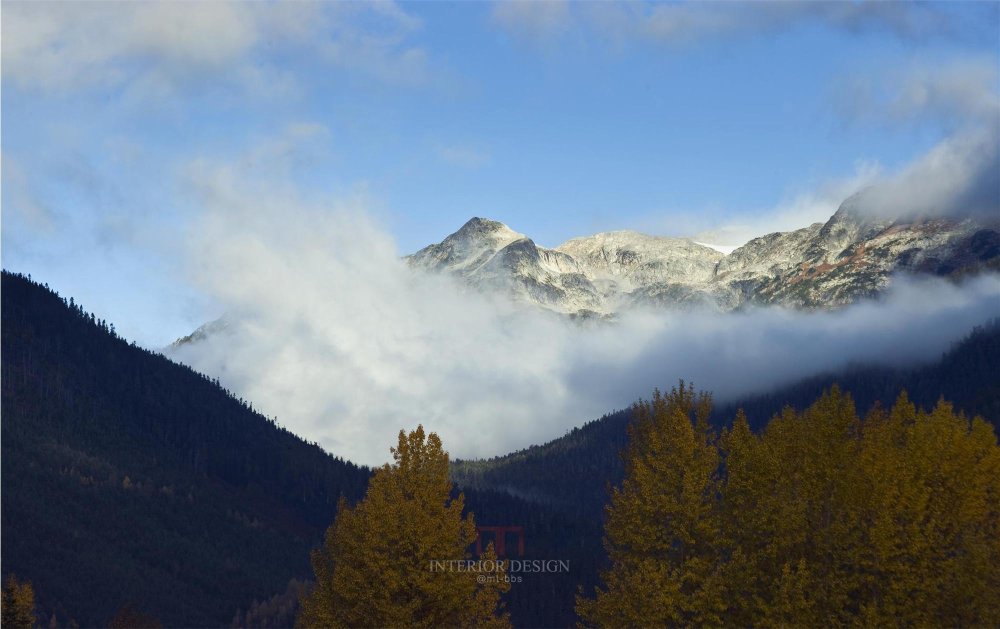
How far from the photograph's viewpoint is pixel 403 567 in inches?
2151

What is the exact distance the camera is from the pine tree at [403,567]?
177ft

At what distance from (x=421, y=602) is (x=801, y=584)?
58.7ft

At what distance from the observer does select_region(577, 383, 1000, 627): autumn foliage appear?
159ft

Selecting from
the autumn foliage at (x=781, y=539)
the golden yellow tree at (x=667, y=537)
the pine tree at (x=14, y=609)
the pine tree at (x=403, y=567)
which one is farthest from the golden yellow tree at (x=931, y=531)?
the pine tree at (x=14, y=609)

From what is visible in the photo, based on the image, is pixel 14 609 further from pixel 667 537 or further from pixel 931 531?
pixel 931 531

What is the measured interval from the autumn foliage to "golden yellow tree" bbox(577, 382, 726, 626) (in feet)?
0.22

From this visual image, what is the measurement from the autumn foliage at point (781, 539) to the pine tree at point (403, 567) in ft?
19.5

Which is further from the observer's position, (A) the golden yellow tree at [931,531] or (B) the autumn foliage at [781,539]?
(A) the golden yellow tree at [931,531]

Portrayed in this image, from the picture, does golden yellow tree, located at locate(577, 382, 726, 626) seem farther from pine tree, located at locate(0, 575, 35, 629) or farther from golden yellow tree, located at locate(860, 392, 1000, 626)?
pine tree, located at locate(0, 575, 35, 629)

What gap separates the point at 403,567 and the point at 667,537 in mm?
12941

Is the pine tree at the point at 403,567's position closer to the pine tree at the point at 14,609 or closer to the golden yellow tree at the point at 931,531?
the golden yellow tree at the point at 931,531

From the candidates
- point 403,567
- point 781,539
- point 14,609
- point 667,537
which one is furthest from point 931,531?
point 14,609

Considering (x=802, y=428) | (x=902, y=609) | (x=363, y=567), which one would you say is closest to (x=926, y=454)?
(x=802, y=428)

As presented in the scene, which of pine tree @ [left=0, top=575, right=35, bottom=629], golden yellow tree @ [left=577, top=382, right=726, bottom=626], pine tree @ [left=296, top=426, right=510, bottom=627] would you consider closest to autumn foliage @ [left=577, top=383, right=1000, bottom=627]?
golden yellow tree @ [left=577, top=382, right=726, bottom=626]
